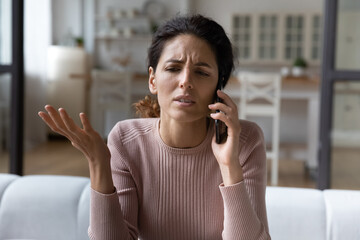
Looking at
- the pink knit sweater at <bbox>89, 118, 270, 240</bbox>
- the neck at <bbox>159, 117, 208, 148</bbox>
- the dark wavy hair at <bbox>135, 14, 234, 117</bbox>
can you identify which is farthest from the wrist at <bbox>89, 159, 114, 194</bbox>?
the dark wavy hair at <bbox>135, 14, 234, 117</bbox>

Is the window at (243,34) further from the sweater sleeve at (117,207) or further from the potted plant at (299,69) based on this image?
the sweater sleeve at (117,207)

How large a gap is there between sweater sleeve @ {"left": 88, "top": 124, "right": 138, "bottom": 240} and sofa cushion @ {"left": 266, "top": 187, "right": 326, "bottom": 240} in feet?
1.47

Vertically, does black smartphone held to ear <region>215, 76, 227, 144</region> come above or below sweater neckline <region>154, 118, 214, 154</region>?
above

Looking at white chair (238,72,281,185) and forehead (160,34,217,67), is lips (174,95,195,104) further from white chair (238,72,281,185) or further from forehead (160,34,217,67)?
white chair (238,72,281,185)

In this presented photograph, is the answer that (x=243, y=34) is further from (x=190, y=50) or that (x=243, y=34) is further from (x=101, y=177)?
(x=101, y=177)

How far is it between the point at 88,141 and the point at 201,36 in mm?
392

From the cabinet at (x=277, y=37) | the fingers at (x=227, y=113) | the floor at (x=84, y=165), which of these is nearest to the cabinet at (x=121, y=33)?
the cabinet at (x=277, y=37)

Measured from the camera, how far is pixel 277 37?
6.64m

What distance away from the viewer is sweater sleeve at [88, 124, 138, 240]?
1.12 metres

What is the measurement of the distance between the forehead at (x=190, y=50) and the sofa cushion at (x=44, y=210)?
0.59 m

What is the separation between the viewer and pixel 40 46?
573cm

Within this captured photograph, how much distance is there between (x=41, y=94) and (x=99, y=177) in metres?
4.86

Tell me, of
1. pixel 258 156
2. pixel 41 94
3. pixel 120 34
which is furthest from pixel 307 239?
pixel 120 34

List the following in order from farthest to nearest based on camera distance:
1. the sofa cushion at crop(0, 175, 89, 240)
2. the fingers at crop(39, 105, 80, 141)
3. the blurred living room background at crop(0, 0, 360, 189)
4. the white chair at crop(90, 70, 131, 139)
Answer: the white chair at crop(90, 70, 131, 139) < the blurred living room background at crop(0, 0, 360, 189) < the sofa cushion at crop(0, 175, 89, 240) < the fingers at crop(39, 105, 80, 141)
